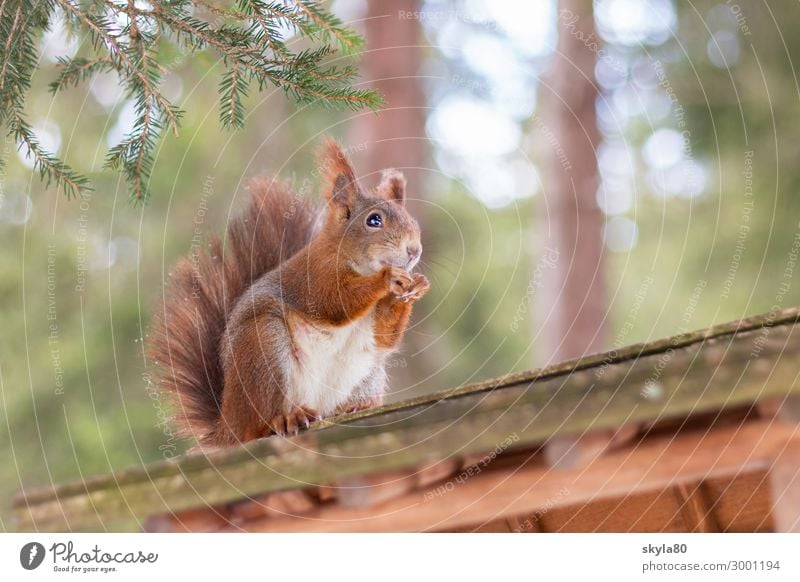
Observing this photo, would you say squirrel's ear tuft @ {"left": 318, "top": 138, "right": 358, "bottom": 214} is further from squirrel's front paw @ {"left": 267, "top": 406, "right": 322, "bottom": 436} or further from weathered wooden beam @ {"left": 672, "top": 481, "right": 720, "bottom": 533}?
weathered wooden beam @ {"left": 672, "top": 481, "right": 720, "bottom": 533}

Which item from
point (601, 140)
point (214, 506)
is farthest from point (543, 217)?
point (214, 506)

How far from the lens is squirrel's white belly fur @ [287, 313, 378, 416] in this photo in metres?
1.33

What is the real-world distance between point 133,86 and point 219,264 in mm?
421

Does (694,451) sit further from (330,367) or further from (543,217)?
(543,217)

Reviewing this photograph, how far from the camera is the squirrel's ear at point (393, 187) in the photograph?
1.33 m

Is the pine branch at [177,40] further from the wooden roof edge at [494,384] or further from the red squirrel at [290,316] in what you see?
the wooden roof edge at [494,384]

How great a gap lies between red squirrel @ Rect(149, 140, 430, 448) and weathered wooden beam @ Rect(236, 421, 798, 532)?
0.51ft

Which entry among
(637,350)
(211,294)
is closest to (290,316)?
(211,294)

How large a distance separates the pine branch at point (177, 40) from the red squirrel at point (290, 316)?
0.22 meters

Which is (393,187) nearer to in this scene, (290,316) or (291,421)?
(290,316)

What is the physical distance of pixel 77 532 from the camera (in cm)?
121
